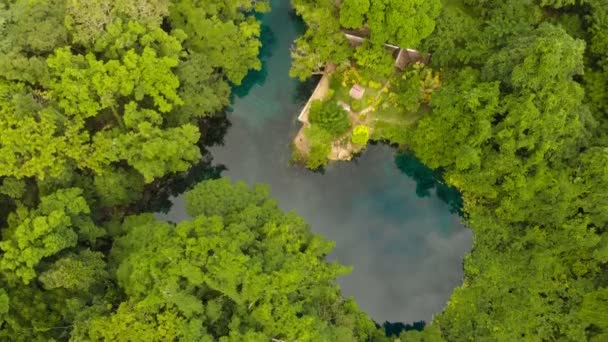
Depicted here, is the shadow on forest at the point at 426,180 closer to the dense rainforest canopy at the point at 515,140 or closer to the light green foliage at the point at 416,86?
the dense rainforest canopy at the point at 515,140

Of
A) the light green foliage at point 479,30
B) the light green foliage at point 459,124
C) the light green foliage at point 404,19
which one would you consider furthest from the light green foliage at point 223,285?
the light green foliage at point 479,30

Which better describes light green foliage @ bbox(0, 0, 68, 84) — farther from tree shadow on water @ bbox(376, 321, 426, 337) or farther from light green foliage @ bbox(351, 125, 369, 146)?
tree shadow on water @ bbox(376, 321, 426, 337)

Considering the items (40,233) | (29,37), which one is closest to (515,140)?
(40,233)

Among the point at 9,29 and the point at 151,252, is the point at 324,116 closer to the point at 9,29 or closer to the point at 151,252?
the point at 151,252

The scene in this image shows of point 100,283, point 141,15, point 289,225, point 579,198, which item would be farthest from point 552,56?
point 100,283

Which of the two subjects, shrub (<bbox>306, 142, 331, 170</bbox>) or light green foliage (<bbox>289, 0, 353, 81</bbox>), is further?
shrub (<bbox>306, 142, 331, 170</bbox>)

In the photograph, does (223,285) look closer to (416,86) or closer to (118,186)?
(118,186)

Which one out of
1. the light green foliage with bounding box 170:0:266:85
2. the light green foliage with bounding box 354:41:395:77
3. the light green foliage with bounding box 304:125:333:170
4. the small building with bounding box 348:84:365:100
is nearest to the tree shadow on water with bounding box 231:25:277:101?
the light green foliage with bounding box 170:0:266:85
